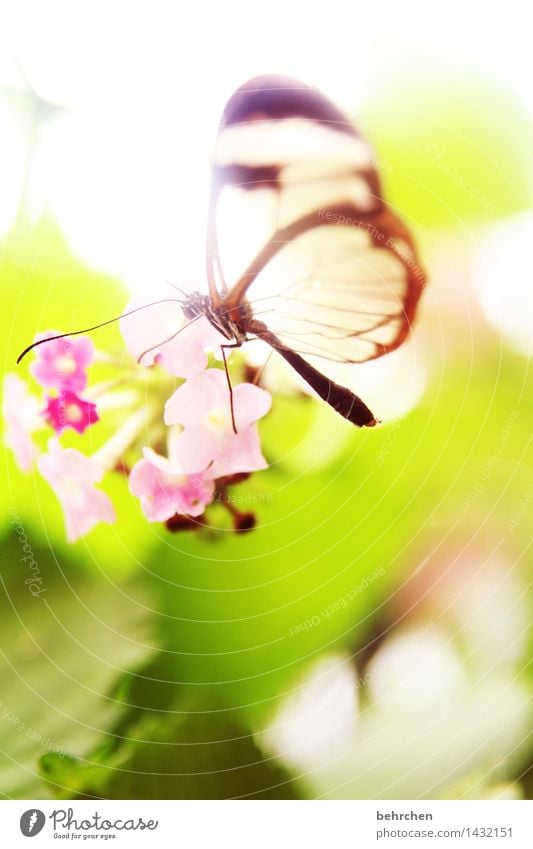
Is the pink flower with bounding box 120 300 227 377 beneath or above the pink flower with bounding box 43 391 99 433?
above

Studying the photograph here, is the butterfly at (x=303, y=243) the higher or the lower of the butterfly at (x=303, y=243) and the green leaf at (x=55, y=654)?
Result: the higher

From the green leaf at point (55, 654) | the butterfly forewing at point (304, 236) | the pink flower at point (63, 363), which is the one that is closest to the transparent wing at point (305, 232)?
the butterfly forewing at point (304, 236)

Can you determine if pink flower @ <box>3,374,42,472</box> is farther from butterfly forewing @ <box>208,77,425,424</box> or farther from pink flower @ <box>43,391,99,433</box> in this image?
butterfly forewing @ <box>208,77,425,424</box>

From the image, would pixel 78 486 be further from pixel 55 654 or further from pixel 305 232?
Result: pixel 305 232

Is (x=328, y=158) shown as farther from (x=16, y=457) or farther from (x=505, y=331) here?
(x=16, y=457)

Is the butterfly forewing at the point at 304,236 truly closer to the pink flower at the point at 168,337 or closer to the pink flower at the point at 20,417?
the pink flower at the point at 168,337

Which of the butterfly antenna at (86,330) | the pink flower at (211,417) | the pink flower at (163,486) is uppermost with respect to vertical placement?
the butterfly antenna at (86,330)

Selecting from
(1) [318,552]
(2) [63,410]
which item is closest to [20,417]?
(2) [63,410]

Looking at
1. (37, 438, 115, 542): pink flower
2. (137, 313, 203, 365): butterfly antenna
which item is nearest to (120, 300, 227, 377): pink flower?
(137, 313, 203, 365): butterfly antenna
